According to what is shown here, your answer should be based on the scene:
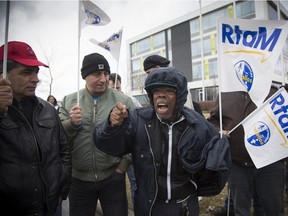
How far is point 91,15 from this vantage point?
109 inches

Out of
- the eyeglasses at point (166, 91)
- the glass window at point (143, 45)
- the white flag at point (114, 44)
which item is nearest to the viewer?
the eyeglasses at point (166, 91)

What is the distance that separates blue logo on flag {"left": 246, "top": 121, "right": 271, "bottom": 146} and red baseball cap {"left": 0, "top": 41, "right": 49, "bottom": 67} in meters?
2.16

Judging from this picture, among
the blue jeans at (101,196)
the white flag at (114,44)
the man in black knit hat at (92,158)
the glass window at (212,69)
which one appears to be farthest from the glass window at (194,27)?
the blue jeans at (101,196)

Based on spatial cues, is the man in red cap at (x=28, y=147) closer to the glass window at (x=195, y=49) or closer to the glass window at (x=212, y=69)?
the glass window at (x=212, y=69)

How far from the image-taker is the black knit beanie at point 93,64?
247cm

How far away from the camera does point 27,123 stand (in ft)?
5.98

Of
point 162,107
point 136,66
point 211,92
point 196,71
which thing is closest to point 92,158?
point 162,107

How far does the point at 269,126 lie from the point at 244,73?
63 cm

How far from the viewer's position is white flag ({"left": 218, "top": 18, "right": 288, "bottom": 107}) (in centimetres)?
253


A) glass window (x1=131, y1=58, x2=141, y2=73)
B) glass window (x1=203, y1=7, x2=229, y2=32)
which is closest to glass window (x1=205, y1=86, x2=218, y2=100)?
glass window (x1=203, y1=7, x2=229, y2=32)

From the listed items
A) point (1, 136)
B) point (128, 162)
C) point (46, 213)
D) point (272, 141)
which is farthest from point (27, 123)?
point (272, 141)

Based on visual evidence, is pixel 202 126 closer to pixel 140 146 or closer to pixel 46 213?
pixel 140 146

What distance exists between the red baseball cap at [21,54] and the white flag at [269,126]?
2.13 metres

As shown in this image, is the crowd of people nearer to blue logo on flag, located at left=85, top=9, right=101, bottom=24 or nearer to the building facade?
blue logo on flag, located at left=85, top=9, right=101, bottom=24
